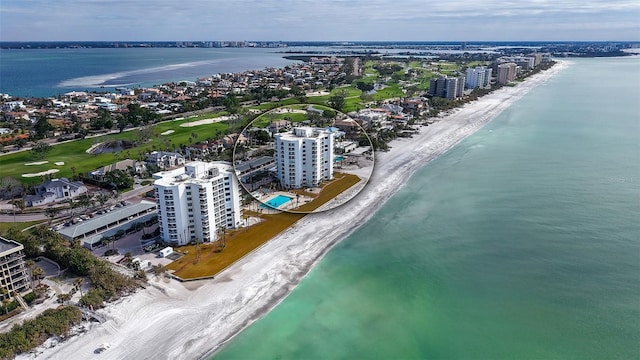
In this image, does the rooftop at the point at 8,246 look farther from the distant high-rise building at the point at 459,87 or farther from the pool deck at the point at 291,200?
the distant high-rise building at the point at 459,87

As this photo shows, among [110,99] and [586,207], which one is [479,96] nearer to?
[586,207]

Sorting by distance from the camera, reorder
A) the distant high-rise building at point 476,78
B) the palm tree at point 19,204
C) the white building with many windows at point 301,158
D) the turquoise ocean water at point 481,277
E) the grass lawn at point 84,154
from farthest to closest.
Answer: the distant high-rise building at point 476,78 → the grass lawn at point 84,154 → the palm tree at point 19,204 → the white building with many windows at point 301,158 → the turquoise ocean water at point 481,277

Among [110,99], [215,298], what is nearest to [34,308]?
[215,298]

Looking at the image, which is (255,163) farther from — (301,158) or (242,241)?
(242,241)

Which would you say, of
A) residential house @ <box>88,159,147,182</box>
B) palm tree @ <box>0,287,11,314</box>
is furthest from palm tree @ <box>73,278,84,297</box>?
residential house @ <box>88,159,147,182</box>
